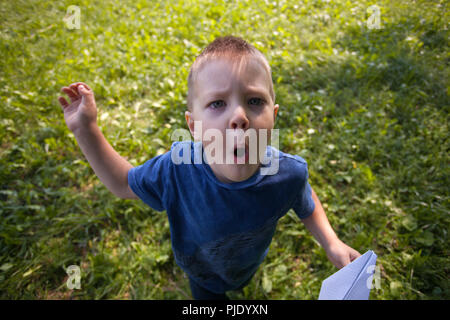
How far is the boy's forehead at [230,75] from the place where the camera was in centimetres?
105

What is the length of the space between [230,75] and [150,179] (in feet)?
1.99

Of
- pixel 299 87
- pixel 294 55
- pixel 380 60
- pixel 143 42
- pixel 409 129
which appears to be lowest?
pixel 409 129

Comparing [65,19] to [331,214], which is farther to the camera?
[65,19]

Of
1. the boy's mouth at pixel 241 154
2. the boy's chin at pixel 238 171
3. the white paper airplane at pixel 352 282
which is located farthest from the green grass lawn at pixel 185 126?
the boy's mouth at pixel 241 154

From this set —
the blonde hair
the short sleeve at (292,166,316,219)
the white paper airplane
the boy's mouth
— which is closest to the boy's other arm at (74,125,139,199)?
the blonde hair

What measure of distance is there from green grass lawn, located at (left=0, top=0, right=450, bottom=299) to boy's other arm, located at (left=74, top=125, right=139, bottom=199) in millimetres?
1084

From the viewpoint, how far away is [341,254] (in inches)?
55.2

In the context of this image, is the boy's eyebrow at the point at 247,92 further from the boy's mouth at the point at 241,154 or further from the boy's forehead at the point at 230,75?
the boy's mouth at the point at 241,154

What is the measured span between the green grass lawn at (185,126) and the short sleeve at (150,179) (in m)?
1.07

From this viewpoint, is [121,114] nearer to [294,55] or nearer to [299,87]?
[299,87]

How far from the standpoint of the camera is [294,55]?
13.0ft

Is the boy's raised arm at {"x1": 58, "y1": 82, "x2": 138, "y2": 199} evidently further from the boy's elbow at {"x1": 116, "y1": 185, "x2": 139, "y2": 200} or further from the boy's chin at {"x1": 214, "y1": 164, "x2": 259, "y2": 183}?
the boy's chin at {"x1": 214, "y1": 164, "x2": 259, "y2": 183}

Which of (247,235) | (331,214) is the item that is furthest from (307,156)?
(247,235)

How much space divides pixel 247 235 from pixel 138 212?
1.40 metres
